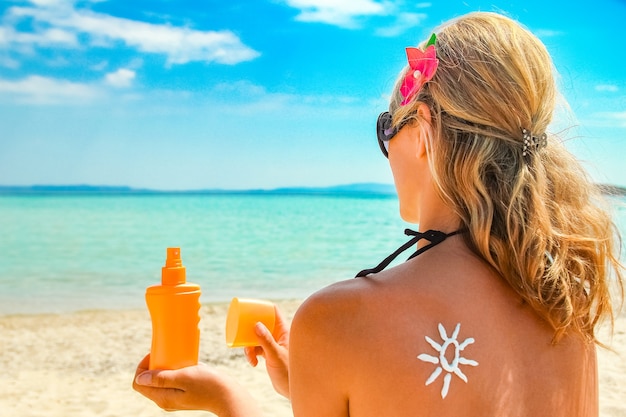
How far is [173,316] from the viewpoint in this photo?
5.98 feet

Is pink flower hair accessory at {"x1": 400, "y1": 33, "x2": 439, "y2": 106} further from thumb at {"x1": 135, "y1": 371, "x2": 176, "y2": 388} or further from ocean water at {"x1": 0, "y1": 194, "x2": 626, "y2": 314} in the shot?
thumb at {"x1": 135, "y1": 371, "x2": 176, "y2": 388}

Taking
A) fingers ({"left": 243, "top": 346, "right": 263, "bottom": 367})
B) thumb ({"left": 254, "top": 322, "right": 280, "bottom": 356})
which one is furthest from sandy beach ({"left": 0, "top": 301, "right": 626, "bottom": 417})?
thumb ({"left": 254, "top": 322, "right": 280, "bottom": 356})

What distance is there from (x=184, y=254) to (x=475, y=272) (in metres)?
17.3

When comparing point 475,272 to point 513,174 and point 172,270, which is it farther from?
point 172,270

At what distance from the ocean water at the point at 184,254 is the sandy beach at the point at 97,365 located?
1.62 meters

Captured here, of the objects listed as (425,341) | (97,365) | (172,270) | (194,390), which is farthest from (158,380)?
(97,365)

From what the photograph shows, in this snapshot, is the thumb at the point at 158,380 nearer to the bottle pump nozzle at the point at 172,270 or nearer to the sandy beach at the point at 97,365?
the bottle pump nozzle at the point at 172,270

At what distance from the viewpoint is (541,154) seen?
4.93ft

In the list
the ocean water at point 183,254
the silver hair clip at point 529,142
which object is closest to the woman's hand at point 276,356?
the silver hair clip at point 529,142

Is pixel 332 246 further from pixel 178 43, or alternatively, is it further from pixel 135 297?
pixel 178 43

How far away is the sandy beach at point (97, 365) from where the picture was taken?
4980mm

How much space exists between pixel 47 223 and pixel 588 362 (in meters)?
29.6

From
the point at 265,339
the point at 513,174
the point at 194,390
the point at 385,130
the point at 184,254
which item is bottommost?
the point at 184,254

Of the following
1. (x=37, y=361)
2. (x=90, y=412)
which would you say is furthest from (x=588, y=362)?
(x=37, y=361)
